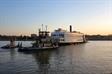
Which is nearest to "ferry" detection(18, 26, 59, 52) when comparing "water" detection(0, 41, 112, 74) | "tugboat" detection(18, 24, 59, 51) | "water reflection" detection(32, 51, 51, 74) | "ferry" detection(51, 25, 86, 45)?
"tugboat" detection(18, 24, 59, 51)

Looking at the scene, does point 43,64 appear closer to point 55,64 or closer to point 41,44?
point 55,64

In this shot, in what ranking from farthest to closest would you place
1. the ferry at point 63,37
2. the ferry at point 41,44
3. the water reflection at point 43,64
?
the ferry at point 63,37 → the ferry at point 41,44 → the water reflection at point 43,64

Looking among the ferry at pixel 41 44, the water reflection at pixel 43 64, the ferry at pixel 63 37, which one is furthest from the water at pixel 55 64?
the ferry at pixel 63 37

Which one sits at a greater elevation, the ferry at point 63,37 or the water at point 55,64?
the ferry at point 63,37

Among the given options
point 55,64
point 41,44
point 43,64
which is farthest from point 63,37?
point 55,64

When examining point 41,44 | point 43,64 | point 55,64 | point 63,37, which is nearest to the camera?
point 55,64

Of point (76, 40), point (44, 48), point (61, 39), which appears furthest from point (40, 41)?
point (76, 40)

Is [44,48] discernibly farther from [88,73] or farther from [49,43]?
[88,73]

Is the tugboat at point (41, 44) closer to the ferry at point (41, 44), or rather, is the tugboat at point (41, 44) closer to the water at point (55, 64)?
the ferry at point (41, 44)

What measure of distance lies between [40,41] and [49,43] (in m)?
5.28

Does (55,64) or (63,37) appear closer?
(55,64)

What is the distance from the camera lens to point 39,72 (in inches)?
1331

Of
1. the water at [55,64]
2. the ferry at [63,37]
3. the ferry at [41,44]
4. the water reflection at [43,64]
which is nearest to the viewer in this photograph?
the water at [55,64]

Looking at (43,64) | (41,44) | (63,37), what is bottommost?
(43,64)
